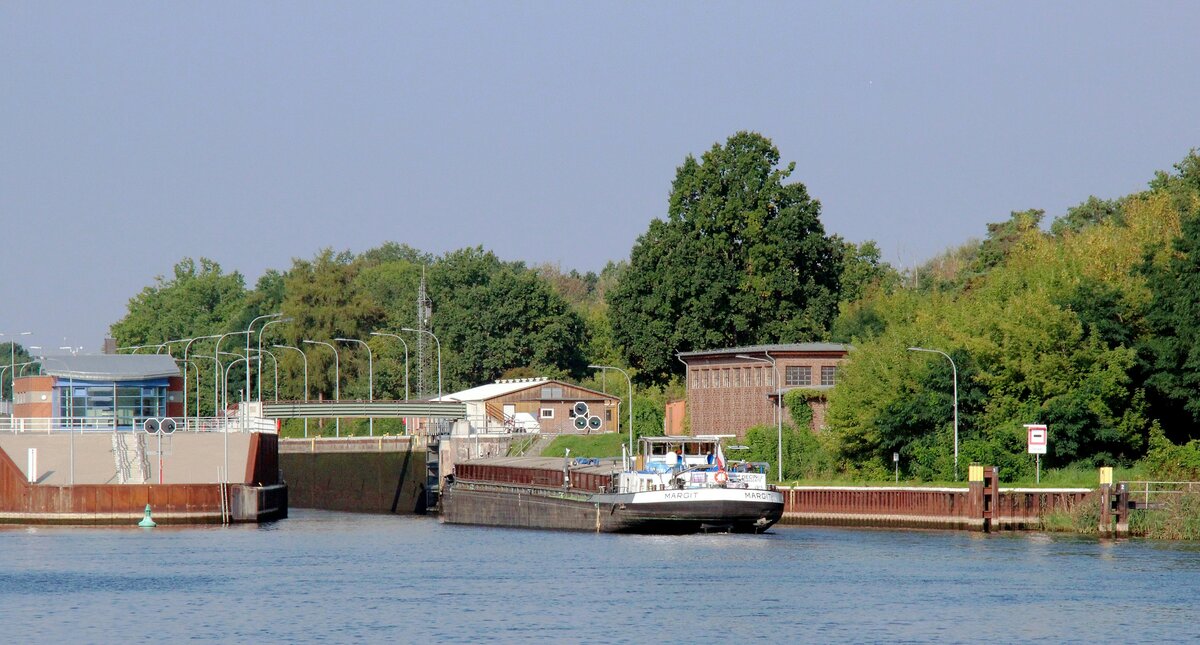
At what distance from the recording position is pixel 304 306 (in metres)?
167

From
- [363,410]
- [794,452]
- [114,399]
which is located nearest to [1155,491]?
[794,452]

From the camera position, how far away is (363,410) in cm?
11012

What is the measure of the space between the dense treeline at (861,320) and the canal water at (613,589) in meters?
11.3

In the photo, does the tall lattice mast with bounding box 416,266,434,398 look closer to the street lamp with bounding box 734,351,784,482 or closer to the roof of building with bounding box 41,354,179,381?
the roof of building with bounding box 41,354,179,381

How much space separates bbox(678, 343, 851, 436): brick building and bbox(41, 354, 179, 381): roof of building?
32.7m

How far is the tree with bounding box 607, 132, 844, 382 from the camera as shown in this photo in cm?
11819

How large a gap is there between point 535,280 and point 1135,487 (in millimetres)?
84437

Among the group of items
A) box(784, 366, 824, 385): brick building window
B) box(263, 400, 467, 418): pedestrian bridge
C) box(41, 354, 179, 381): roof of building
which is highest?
box(41, 354, 179, 381): roof of building

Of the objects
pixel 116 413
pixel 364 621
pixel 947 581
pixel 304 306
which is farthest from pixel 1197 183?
pixel 304 306

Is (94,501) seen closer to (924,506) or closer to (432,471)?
(432,471)

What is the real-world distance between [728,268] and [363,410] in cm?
2720

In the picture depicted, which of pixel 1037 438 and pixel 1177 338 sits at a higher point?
pixel 1177 338

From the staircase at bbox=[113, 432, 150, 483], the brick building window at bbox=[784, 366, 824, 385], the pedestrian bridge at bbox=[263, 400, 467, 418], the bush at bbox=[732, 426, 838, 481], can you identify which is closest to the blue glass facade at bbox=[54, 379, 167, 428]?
the staircase at bbox=[113, 432, 150, 483]

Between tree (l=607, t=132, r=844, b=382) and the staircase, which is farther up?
tree (l=607, t=132, r=844, b=382)
